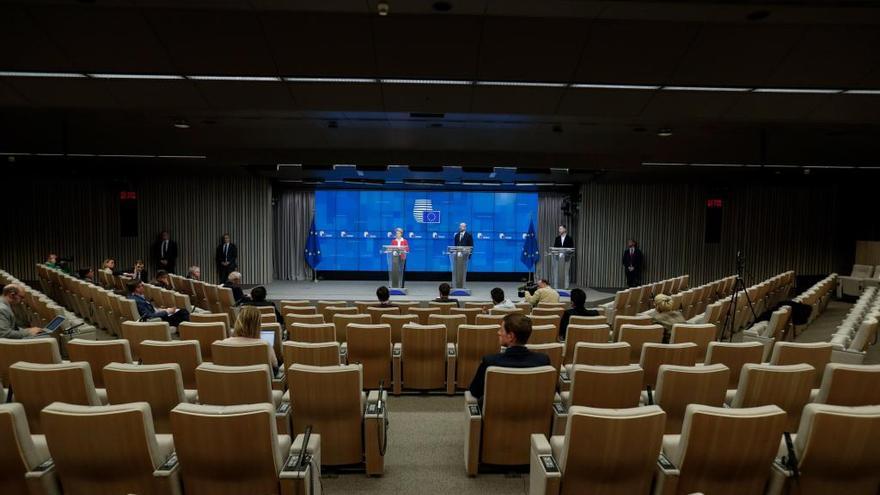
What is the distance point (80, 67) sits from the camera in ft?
22.8

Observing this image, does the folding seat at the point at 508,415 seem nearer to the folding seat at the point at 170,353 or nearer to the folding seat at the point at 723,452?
the folding seat at the point at 723,452

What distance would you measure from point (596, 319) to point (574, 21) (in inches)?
136

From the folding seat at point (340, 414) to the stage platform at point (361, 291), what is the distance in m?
8.50

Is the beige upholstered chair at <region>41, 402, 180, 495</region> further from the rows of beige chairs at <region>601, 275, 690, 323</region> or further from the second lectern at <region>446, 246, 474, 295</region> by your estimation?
the second lectern at <region>446, 246, 474, 295</region>

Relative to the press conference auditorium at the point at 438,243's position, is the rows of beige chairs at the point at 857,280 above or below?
below

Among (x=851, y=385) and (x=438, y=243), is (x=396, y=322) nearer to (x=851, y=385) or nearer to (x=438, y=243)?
(x=851, y=385)

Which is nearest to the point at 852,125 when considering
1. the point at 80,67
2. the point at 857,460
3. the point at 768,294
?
the point at 768,294

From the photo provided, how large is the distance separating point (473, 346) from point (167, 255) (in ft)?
44.1

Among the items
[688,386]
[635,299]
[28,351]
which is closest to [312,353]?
[28,351]

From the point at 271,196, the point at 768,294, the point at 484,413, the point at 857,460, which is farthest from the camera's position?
the point at 271,196

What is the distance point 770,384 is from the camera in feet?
11.3

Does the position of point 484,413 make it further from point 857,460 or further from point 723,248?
point 723,248

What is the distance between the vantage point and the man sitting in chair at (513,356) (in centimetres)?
358

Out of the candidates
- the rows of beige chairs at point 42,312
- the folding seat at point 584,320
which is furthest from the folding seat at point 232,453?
the rows of beige chairs at point 42,312
